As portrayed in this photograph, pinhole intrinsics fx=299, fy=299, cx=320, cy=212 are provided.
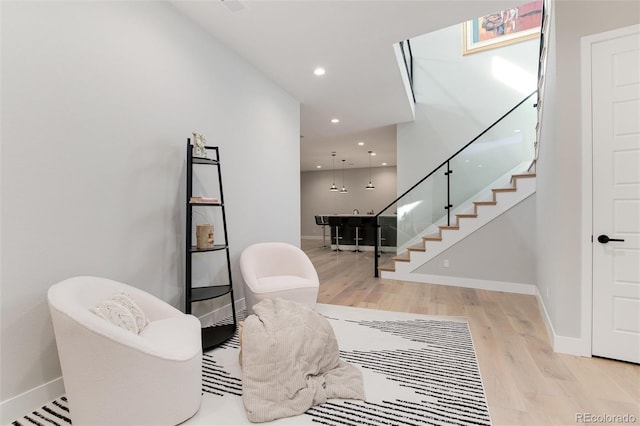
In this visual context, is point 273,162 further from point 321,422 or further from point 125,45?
point 321,422

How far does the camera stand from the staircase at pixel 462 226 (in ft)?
15.0

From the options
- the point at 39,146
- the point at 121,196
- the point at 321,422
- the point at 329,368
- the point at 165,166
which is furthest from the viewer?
the point at 165,166

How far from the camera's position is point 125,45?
2344 mm

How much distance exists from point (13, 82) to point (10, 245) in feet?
3.08

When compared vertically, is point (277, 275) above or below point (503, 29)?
below

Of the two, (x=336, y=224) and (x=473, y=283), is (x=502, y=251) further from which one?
(x=336, y=224)

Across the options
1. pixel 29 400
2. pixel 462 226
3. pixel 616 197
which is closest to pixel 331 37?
pixel 616 197

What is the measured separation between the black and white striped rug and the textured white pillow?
47 cm

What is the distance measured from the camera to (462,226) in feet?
16.1

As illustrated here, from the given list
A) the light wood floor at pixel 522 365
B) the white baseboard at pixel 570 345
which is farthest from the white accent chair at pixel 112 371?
the white baseboard at pixel 570 345

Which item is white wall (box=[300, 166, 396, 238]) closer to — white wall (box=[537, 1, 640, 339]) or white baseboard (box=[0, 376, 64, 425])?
white wall (box=[537, 1, 640, 339])

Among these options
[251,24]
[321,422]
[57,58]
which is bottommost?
[321,422]

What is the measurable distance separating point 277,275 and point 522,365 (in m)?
2.52

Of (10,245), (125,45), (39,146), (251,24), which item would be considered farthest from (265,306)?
(251,24)
